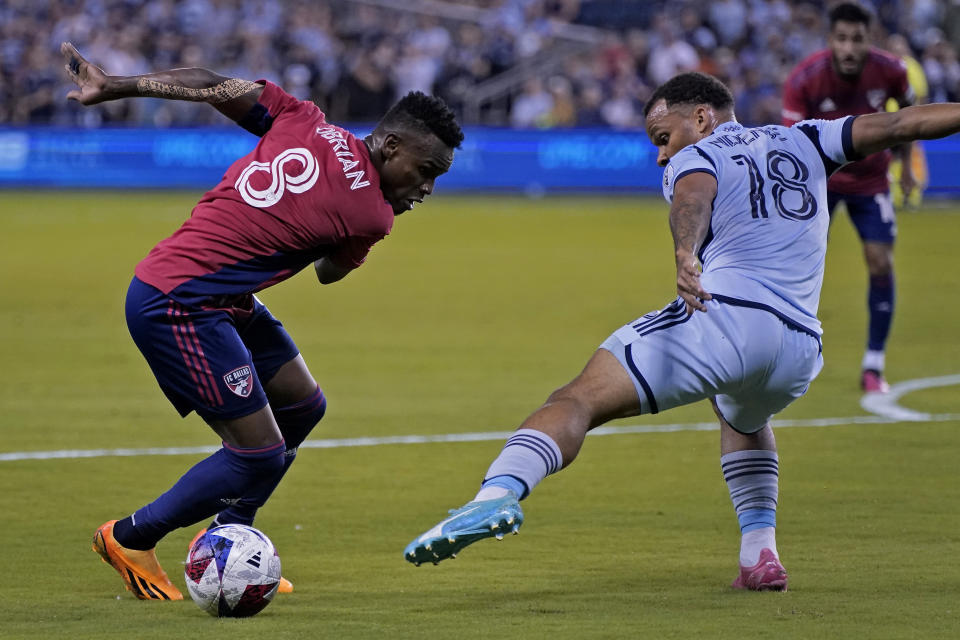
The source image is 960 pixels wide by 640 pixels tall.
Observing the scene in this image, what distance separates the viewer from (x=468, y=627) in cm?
514

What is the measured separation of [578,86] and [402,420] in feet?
66.3

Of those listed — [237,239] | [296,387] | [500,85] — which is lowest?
[500,85]

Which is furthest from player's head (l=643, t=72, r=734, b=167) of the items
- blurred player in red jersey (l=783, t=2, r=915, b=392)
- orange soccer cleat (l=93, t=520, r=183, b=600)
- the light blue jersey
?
blurred player in red jersey (l=783, t=2, r=915, b=392)

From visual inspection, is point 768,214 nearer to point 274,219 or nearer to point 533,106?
point 274,219

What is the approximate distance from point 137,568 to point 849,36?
22.1 ft

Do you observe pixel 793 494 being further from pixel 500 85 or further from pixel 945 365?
pixel 500 85

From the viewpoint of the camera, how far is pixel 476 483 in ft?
26.1

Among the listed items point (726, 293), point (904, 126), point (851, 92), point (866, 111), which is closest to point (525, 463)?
point (726, 293)

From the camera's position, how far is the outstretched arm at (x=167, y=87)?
17.5 ft

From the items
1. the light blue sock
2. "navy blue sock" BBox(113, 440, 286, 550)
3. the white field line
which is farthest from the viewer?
the white field line

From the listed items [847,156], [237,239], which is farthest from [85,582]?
[847,156]

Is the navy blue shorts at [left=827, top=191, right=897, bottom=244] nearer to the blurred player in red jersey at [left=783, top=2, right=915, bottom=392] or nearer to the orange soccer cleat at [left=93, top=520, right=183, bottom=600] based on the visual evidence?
the blurred player in red jersey at [left=783, top=2, right=915, bottom=392]

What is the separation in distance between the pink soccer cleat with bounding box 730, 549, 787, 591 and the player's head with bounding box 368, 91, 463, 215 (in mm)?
1909

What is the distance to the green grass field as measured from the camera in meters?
5.37
